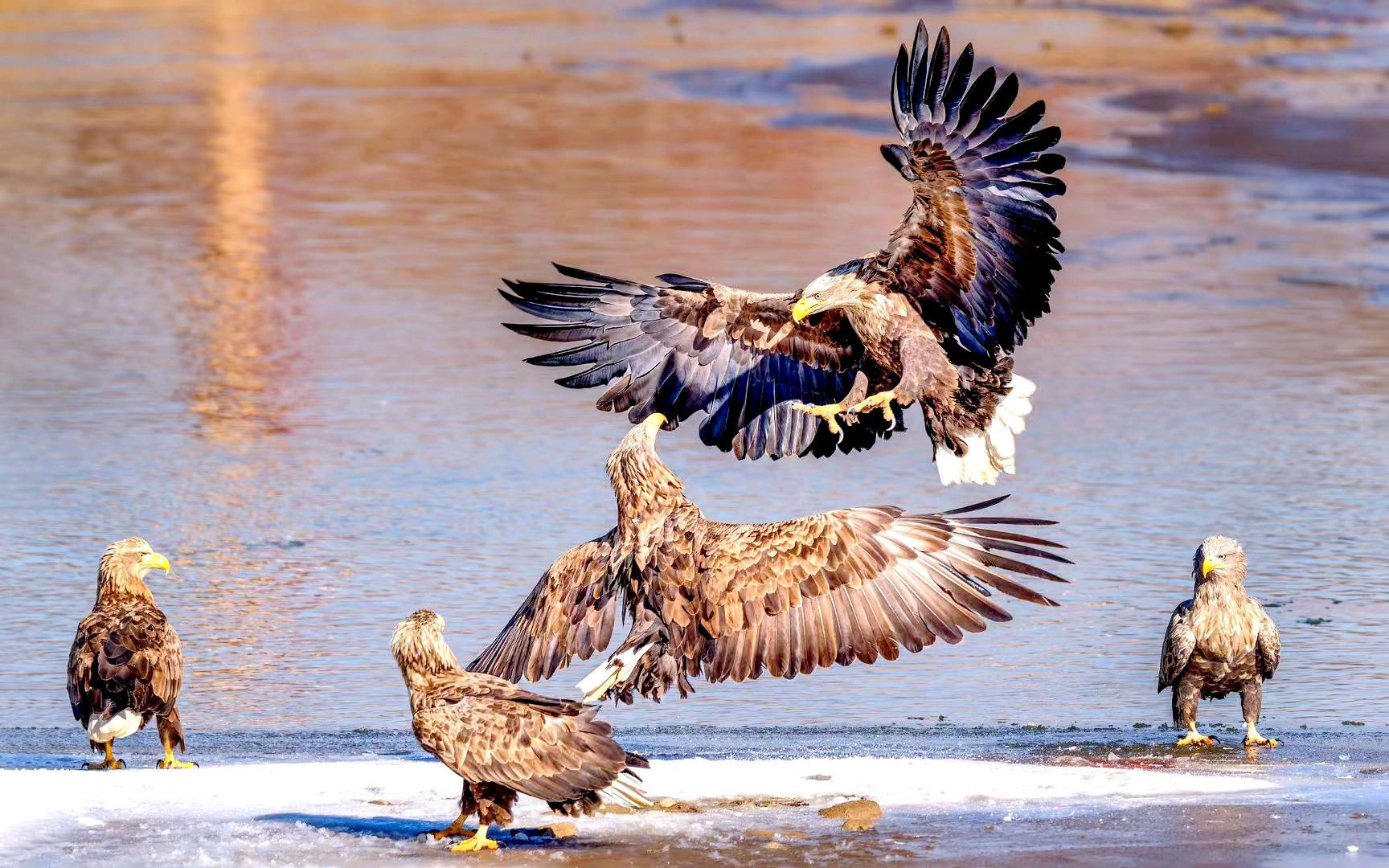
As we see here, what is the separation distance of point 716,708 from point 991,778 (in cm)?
133

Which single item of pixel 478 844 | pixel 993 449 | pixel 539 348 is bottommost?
pixel 478 844

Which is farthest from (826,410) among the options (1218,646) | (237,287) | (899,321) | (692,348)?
(237,287)

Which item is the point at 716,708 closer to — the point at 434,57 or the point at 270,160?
the point at 270,160

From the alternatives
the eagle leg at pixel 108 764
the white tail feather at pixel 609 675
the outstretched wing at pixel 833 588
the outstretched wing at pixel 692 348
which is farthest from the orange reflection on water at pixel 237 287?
the outstretched wing at pixel 833 588

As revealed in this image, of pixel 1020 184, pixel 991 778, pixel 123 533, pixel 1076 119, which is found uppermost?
pixel 1076 119

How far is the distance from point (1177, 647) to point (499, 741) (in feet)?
8.03

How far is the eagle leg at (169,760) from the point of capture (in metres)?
6.95

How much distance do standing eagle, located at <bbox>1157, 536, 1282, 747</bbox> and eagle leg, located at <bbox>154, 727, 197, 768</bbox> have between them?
2898 millimetres

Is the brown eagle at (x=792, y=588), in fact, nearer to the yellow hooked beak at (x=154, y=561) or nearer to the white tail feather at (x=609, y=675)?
the white tail feather at (x=609, y=675)

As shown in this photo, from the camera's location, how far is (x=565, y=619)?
6.99 metres

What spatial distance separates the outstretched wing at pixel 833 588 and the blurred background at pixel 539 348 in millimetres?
984

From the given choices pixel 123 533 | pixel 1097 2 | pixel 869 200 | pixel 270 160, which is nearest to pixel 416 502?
pixel 123 533

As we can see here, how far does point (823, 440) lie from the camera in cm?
887

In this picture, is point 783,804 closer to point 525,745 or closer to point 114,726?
point 525,745
